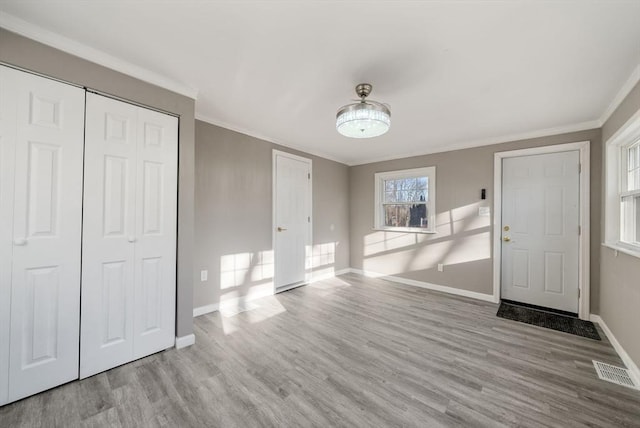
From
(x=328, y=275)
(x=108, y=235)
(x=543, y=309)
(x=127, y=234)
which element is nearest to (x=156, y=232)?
(x=127, y=234)

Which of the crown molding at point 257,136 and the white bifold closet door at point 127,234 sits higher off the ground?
the crown molding at point 257,136

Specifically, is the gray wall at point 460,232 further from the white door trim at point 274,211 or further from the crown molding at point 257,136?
the white door trim at point 274,211

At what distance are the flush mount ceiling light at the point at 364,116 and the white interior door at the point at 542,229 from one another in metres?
2.61

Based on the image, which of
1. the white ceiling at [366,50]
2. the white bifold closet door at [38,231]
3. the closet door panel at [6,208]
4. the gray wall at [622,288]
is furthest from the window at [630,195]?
the closet door panel at [6,208]

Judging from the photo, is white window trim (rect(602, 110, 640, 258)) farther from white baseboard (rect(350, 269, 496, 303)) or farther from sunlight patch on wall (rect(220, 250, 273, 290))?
sunlight patch on wall (rect(220, 250, 273, 290))

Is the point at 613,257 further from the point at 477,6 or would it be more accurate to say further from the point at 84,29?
the point at 84,29

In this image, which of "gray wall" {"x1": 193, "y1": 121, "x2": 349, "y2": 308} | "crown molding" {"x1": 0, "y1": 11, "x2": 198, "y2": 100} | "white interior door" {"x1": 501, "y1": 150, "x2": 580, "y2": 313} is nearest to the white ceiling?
"crown molding" {"x1": 0, "y1": 11, "x2": 198, "y2": 100}

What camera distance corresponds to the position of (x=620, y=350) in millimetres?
2256

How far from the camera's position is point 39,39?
1652mm

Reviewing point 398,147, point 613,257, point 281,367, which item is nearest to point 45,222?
point 281,367

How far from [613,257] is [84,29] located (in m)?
4.73

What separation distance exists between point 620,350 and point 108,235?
14.4 ft

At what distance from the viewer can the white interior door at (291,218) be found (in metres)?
3.95

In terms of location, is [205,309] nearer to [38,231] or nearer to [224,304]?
[224,304]
